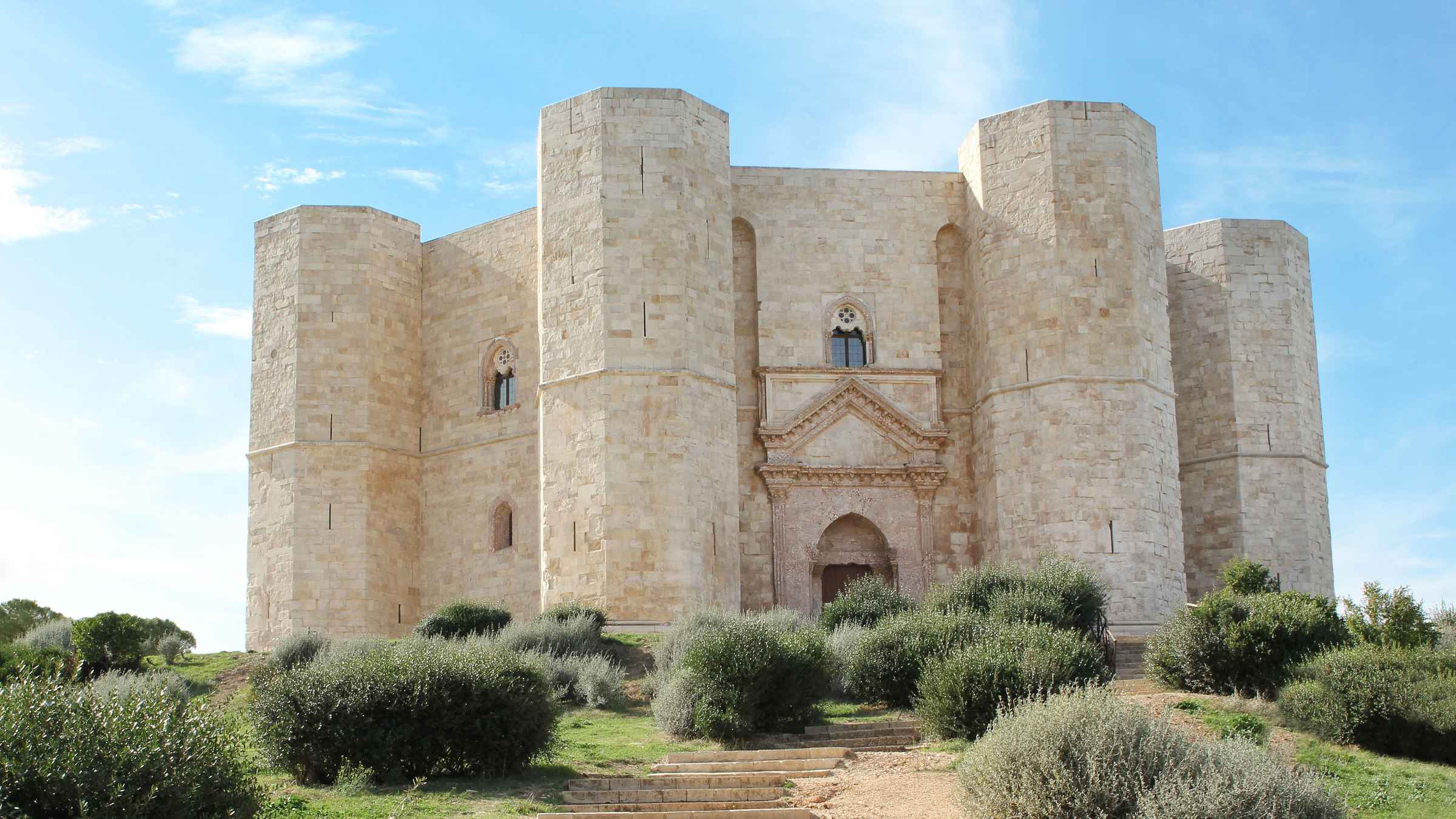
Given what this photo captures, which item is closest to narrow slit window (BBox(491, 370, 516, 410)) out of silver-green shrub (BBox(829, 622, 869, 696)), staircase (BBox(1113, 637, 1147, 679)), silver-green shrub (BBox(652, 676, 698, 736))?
silver-green shrub (BBox(829, 622, 869, 696))

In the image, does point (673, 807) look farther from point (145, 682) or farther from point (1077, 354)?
point (1077, 354)

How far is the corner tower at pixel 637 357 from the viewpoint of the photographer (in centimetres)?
2383

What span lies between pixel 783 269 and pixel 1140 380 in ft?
20.7

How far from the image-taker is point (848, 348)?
27.0 metres

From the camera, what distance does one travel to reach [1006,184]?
2617 cm

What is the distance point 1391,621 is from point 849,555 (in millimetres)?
10093

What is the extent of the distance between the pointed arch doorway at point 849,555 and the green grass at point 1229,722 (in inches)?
411

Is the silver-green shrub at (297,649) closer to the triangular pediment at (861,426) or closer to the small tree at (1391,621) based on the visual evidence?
the triangular pediment at (861,426)

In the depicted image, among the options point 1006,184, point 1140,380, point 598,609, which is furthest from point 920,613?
point 1006,184

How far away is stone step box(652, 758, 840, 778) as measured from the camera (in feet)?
47.2

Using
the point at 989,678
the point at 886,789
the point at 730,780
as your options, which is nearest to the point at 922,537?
the point at 989,678

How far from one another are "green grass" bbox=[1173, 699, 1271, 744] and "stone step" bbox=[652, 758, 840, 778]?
12.3ft

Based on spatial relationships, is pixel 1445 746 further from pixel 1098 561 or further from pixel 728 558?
pixel 728 558

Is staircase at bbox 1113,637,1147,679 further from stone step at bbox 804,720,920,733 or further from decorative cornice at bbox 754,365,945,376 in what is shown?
decorative cornice at bbox 754,365,945,376
